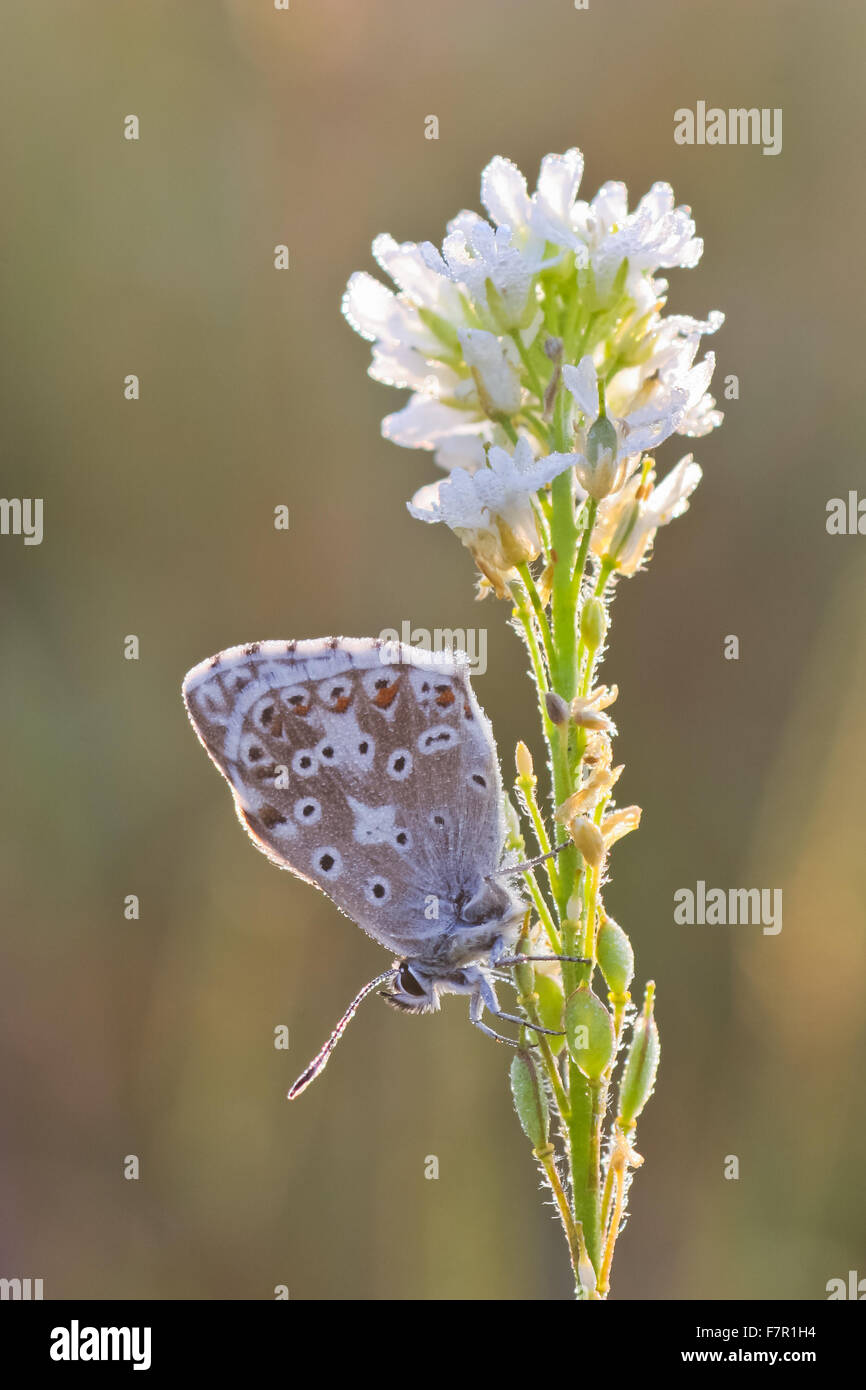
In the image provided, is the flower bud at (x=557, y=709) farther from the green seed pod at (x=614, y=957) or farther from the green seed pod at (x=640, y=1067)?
the green seed pod at (x=640, y=1067)

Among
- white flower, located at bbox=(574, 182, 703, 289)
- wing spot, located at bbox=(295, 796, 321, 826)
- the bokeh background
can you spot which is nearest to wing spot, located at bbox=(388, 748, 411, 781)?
wing spot, located at bbox=(295, 796, 321, 826)

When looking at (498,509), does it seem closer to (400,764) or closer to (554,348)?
(554,348)

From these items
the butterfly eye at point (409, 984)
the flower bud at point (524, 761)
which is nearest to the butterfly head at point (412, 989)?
the butterfly eye at point (409, 984)

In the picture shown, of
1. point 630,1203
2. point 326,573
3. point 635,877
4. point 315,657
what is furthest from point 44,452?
point 630,1203

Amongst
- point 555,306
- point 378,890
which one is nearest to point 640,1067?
point 378,890

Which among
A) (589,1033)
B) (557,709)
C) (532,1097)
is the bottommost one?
(532,1097)

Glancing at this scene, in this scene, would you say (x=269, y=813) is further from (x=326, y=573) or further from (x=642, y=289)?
(x=326, y=573)

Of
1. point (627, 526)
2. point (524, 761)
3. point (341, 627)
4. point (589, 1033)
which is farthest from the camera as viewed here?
point (341, 627)

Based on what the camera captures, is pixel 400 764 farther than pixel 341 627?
No
